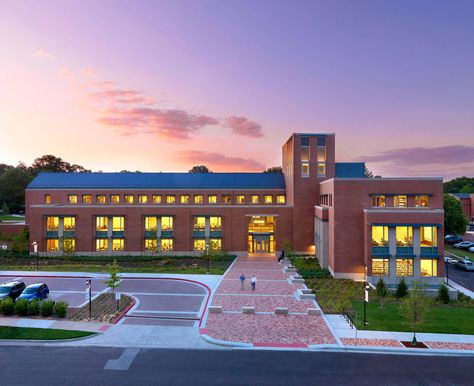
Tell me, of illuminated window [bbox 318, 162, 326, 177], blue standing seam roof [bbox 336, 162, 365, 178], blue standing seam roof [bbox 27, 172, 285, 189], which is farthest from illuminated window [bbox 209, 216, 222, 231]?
blue standing seam roof [bbox 336, 162, 365, 178]

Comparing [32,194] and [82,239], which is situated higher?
[32,194]

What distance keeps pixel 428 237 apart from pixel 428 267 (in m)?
3.37

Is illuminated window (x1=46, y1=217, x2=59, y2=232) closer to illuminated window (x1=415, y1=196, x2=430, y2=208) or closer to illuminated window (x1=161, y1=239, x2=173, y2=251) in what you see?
illuminated window (x1=161, y1=239, x2=173, y2=251)

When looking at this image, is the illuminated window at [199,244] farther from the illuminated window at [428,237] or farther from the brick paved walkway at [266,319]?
the illuminated window at [428,237]

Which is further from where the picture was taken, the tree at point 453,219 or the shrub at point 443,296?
the tree at point 453,219

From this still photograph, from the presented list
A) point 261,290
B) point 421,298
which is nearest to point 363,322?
point 421,298

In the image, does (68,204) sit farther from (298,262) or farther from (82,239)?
→ (298,262)

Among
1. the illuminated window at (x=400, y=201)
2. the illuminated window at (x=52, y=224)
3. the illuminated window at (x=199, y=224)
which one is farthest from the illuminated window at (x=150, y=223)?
the illuminated window at (x=400, y=201)

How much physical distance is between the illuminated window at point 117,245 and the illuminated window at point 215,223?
50.0 feet

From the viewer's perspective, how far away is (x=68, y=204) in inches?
2362

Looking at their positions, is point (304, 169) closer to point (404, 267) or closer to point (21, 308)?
point (404, 267)

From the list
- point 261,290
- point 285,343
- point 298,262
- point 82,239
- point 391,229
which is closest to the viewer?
point 285,343

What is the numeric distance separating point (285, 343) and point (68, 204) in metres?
51.5

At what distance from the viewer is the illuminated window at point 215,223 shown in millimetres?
57000
